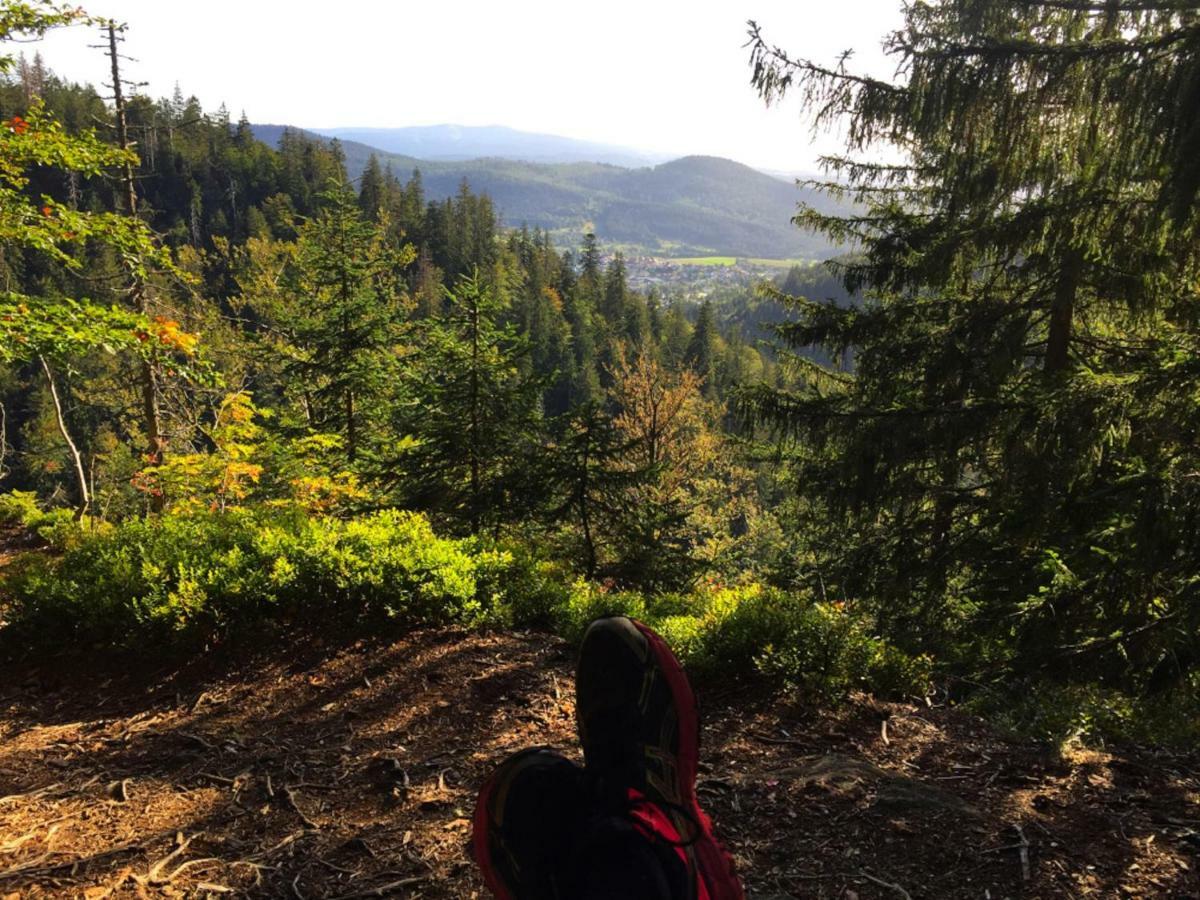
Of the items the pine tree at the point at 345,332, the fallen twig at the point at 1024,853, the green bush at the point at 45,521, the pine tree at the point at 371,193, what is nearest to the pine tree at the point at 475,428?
the pine tree at the point at 345,332

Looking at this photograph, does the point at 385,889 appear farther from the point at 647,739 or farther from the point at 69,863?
the point at 69,863

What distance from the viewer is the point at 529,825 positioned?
76.2 inches

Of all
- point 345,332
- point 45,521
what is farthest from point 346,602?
point 45,521

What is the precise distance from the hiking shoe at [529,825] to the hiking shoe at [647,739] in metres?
0.16

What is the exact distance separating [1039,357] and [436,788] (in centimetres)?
753

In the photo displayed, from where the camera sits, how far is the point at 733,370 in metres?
64.4

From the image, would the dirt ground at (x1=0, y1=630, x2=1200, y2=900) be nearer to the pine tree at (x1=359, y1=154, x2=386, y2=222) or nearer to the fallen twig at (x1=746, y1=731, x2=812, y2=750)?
the fallen twig at (x1=746, y1=731, x2=812, y2=750)

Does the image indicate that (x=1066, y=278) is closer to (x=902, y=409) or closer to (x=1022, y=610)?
(x=902, y=409)

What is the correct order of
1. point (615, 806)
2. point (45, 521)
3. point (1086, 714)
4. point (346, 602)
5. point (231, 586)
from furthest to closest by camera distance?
point (45, 521)
point (346, 602)
point (231, 586)
point (1086, 714)
point (615, 806)

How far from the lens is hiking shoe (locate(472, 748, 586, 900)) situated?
1854mm

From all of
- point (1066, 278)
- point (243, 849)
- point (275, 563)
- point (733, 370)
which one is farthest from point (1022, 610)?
point (733, 370)

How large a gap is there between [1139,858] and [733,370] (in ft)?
210

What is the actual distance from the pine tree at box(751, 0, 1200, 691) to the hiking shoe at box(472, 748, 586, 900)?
11.9 feet

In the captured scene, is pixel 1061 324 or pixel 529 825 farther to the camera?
pixel 1061 324
